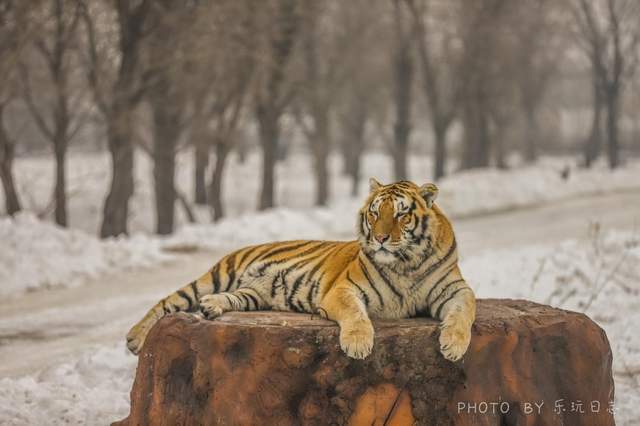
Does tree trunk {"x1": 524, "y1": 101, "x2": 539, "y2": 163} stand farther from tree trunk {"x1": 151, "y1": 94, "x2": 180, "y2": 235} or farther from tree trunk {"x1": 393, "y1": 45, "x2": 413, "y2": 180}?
tree trunk {"x1": 151, "y1": 94, "x2": 180, "y2": 235}

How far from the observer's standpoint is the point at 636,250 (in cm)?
1062

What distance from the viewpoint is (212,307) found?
5.12 m

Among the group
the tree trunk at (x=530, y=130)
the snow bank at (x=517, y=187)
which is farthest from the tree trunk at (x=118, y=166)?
the tree trunk at (x=530, y=130)

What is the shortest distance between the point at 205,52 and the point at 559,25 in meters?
19.3

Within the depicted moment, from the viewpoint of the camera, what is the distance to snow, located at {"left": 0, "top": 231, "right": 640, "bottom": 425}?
250 inches

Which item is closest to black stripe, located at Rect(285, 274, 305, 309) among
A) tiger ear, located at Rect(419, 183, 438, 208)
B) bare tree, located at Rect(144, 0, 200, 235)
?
tiger ear, located at Rect(419, 183, 438, 208)

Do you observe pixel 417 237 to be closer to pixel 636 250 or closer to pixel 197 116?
pixel 636 250

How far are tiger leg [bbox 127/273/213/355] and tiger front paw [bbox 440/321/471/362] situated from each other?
205 centimetres

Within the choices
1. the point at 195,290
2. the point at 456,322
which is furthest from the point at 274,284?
the point at 456,322

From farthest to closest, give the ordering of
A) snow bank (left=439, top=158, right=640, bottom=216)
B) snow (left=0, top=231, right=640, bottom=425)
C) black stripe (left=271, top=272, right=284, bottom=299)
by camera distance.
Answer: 1. snow bank (left=439, top=158, right=640, bottom=216)
2. snow (left=0, top=231, right=640, bottom=425)
3. black stripe (left=271, top=272, right=284, bottom=299)

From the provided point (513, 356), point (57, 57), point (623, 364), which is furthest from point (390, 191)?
point (57, 57)

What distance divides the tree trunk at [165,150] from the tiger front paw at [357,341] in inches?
596

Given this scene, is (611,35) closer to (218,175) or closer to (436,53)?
(436,53)

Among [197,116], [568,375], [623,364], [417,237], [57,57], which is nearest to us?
[417,237]
